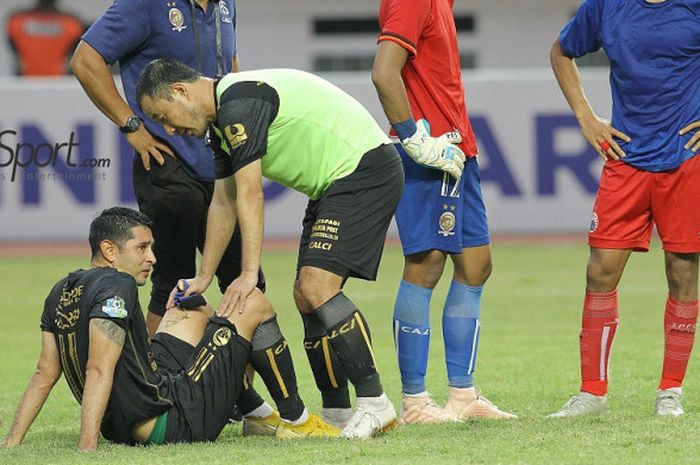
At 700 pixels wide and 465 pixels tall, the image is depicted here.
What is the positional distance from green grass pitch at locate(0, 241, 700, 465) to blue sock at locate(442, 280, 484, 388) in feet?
1.27

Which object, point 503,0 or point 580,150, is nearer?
point 580,150

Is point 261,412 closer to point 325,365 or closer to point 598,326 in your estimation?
point 325,365

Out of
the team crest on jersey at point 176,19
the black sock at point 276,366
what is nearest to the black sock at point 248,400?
the black sock at point 276,366

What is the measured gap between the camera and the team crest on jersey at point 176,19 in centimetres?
738

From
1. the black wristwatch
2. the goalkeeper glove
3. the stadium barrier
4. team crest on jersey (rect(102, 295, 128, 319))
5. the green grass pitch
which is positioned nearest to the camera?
the green grass pitch

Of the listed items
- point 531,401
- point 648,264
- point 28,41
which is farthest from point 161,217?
point 28,41

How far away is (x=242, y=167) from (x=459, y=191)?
1517 mm

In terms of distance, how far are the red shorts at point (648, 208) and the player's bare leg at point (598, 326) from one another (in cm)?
9

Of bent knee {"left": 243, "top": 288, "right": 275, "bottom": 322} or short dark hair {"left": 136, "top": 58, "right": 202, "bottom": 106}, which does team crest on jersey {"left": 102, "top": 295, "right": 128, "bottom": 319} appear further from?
short dark hair {"left": 136, "top": 58, "right": 202, "bottom": 106}

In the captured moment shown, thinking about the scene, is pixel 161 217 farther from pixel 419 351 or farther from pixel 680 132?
pixel 680 132

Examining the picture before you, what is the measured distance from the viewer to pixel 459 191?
7344 millimetres

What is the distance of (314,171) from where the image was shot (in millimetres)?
6512

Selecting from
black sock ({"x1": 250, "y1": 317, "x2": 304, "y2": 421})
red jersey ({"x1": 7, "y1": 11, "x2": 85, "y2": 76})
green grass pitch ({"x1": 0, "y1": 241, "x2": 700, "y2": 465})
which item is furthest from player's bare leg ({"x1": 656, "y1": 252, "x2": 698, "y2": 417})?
red jersey ({"x1": 7, "y1": 11, "x2": 85, "y2": 76})

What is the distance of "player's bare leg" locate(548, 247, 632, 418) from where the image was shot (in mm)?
7191
